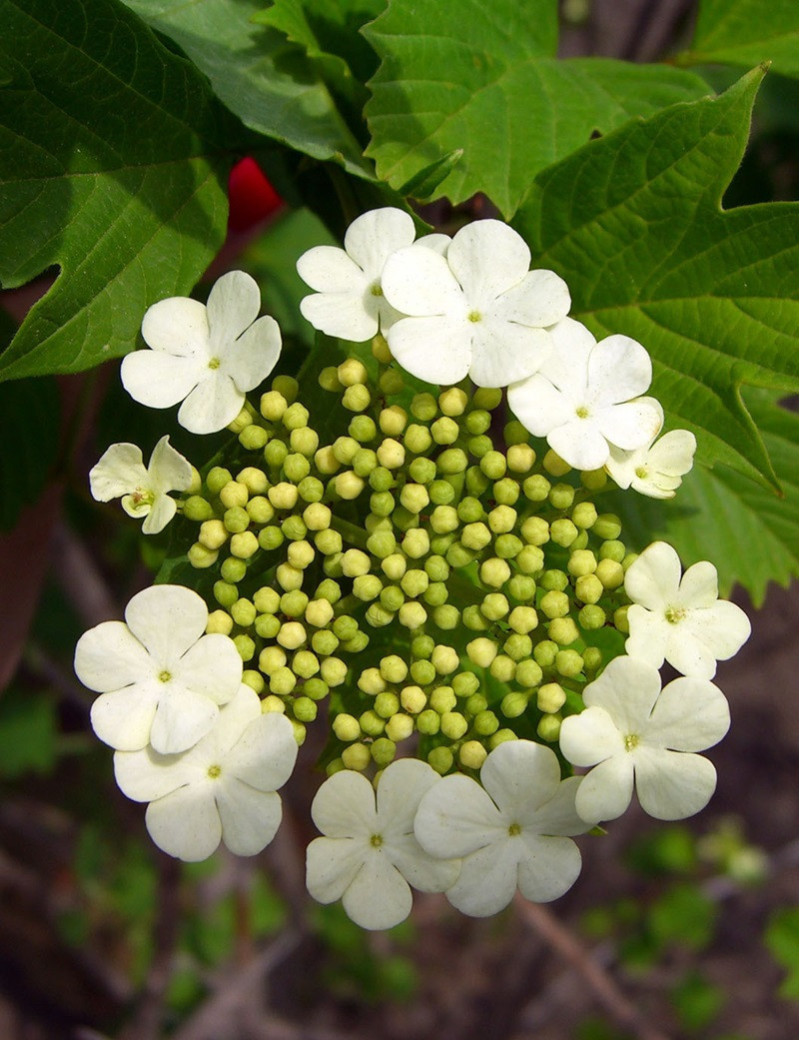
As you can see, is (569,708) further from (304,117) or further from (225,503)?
(304,117)

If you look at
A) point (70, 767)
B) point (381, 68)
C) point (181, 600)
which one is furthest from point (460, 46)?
point (70, 767)

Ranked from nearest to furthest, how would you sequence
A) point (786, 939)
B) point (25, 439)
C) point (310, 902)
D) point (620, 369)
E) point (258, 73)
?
point (620, 369) → point (258, 73) → point (25, 439) → point (786, 939) → point (310, 902)

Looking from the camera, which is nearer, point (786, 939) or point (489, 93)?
point (489, 93)

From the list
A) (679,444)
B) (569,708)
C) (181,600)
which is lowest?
(569,708)

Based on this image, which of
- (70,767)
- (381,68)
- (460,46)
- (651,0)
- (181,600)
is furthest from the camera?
(70,767)

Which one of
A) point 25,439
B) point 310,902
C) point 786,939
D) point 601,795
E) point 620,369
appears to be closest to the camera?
point 601,795

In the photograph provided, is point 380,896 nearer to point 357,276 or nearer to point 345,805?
point 345,805

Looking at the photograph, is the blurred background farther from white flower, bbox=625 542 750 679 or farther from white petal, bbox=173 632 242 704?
white flower, bbox=625 542 750 679

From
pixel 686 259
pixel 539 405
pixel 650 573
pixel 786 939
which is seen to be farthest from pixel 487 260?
pixel 786 939
